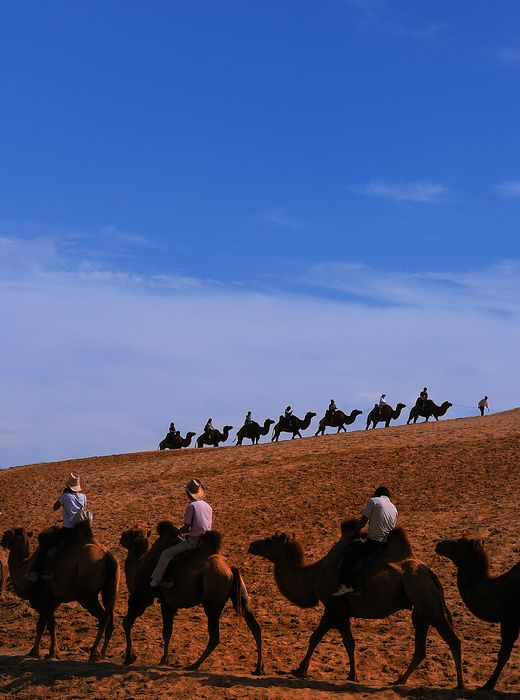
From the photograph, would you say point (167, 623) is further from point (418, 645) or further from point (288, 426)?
point (288, 426)

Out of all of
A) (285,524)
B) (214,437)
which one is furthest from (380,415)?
(285,524)

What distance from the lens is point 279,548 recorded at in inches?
539

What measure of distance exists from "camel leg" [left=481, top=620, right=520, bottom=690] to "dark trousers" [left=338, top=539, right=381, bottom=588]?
1.88 m

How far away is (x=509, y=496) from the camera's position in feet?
82.3

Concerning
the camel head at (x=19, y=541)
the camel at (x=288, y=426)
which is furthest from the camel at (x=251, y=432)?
the camel head at (x=19, y=541)

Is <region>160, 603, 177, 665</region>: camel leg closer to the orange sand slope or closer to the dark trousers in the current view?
the orange sand slope

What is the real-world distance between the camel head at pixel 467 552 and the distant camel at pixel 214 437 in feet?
117

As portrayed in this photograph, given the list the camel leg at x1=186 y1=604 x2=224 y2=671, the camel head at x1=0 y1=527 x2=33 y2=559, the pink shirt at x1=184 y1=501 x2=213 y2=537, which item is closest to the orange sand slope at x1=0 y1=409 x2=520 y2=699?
the camel leg at x1=186 y1=604 x2=224 y2=671

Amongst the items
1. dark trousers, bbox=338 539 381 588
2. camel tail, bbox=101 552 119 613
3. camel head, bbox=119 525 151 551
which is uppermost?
camel head, bbox=119 525 151 551

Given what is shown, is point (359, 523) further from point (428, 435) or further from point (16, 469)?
point (16, 469)

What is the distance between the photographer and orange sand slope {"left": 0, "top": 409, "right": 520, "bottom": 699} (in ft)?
41.2

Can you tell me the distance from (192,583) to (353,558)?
2247 mm

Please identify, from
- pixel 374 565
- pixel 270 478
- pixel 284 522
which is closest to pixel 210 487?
pixel 270 478

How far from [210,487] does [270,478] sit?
6.29 feet
